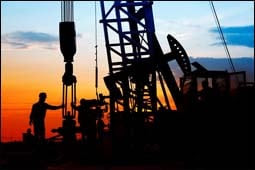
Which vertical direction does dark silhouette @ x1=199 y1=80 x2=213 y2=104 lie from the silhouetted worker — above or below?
above

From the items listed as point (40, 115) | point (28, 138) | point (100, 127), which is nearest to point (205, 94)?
point (100, 127)

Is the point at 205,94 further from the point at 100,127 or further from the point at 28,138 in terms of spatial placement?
the point at 28,138

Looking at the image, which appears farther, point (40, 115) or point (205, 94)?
point (40, 115)

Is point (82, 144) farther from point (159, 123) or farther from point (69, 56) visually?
point (69, 56)

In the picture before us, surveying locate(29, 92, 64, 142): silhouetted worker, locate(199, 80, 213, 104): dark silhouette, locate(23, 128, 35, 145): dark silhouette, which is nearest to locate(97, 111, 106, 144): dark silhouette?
locate(29, 92, 64, 142): silhouetted worker

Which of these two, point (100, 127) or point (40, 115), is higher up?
point (40, 115)

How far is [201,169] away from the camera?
15.0 meters

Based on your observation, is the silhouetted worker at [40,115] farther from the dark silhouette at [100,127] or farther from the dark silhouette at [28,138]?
the dark silhouette at [100,127]

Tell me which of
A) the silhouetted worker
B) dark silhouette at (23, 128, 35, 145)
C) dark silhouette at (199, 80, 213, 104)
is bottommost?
dark silhouette at (23, 128, 35, 145)

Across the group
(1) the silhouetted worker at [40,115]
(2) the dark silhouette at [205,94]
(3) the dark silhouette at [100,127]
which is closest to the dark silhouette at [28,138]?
(1) the silhouetted worker at [40,115]

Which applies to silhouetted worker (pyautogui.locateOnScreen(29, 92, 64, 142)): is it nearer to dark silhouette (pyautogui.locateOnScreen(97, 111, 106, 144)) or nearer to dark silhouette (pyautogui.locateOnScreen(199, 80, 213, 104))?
dark silhouette (pyautogui.locateOnScreen(97, 111, 106, 144))

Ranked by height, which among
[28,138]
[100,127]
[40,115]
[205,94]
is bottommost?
[28,138]

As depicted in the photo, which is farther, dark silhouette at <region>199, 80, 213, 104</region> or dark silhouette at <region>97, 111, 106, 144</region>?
dark silhouette at <region>97, 111, 106, 144</region>

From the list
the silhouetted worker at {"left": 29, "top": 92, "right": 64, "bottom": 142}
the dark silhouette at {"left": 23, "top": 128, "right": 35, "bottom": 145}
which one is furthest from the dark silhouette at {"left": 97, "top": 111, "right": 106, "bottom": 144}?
the dark silhouette at {"left": 23, "top": 128, "right": 35, "bottom": 145}
